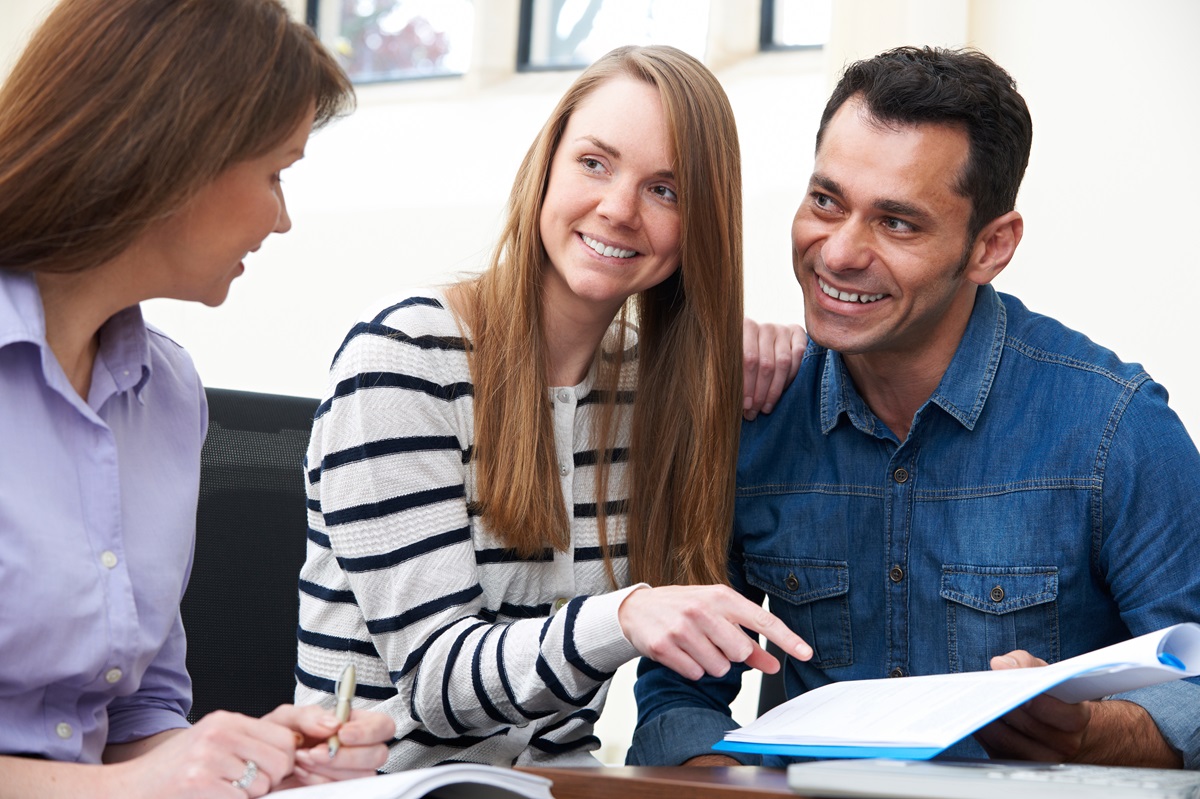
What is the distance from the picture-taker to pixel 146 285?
942 mm

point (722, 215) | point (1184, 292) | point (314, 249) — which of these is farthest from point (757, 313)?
point (722, 215)

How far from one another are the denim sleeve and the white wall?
768mm

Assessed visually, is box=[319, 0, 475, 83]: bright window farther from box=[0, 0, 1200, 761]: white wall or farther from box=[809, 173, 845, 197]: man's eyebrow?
box=[809, 173, 845, 197]: man's eyebrow

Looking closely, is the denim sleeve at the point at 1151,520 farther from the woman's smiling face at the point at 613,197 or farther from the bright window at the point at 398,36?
the bright window at the point at 398,36

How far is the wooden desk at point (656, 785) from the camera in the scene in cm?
76

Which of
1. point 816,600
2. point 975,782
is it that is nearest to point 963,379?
point 816,600

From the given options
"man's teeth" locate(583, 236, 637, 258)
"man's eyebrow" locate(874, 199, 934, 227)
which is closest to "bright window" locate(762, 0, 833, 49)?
"man's eyebrow" locate(874, 199, 934, 227)

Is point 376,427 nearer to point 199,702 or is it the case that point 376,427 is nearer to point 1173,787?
point 199,702

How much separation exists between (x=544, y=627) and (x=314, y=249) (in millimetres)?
2810

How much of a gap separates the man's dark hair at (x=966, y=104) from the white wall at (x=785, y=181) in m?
0.51

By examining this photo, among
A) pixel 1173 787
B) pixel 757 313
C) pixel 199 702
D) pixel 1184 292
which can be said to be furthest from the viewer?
pixel 757 313

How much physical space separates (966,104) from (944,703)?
83cm

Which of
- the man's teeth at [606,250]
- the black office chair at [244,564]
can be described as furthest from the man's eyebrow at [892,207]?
the black office chair at [244,564]

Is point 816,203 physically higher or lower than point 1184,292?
higher
